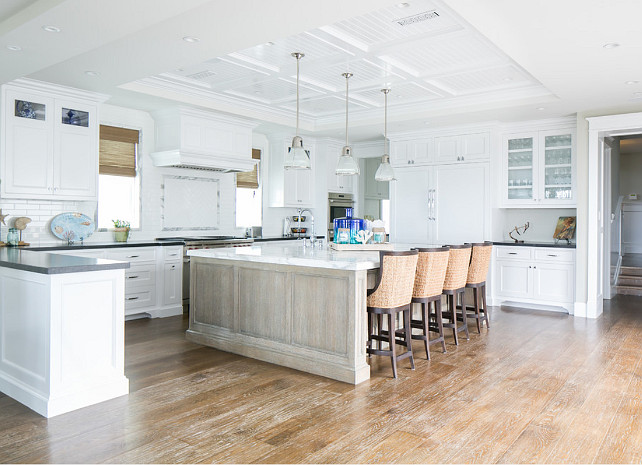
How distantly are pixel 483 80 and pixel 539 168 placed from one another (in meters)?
1.85

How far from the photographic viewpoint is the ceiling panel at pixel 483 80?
528 cm

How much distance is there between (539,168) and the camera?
6.82 meters

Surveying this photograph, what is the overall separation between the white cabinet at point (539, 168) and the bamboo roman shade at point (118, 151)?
193 inches

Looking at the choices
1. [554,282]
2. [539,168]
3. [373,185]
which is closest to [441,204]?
[539,168]

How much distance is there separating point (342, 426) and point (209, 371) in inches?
56.2

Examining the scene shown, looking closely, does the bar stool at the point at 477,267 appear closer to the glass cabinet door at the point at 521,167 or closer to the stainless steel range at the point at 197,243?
the glass cabinet door at the point at 521,167

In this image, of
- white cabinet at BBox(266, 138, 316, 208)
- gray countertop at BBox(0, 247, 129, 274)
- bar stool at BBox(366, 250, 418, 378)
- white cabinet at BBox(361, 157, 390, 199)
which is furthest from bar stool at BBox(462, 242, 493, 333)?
white cabinet at BBox(361, 157, 390, 199)

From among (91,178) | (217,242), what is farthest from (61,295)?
(217,242)

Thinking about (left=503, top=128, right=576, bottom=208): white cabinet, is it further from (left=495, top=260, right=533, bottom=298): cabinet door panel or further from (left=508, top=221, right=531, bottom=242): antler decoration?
(left=495, top=260, right=533, bottom=298): cabinet door panel

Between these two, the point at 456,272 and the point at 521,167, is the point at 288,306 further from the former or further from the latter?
the point at 521,167

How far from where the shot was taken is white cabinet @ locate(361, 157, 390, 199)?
1016cm

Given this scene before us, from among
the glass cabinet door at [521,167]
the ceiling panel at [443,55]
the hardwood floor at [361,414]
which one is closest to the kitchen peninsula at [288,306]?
the hardwood floor at [361,414]

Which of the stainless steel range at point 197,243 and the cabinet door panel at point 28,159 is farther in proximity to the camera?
the stainless steel range at point 197,243

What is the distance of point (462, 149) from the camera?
283 inches
